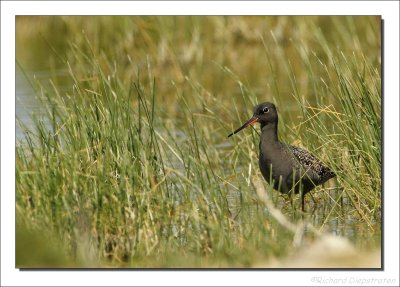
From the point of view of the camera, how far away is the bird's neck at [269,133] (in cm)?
940

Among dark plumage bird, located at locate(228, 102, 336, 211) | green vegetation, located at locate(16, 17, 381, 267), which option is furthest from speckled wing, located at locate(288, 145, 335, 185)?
green vegetation, located at locate(16, 17, 381, 267)

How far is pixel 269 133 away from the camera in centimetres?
944

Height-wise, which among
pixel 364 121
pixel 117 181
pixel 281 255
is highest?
pixel 364 121

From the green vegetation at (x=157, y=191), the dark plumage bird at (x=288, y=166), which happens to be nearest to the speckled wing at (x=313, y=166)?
the dark plumage bird at (x=288, y=166)

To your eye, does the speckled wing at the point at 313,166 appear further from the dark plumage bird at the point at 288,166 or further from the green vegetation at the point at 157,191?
the green vegetation at the point at 157,191

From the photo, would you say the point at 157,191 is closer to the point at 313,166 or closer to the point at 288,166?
the point at 288,166

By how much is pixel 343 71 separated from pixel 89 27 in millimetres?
7434

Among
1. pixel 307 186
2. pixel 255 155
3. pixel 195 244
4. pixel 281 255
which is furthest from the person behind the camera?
pixel 255 155

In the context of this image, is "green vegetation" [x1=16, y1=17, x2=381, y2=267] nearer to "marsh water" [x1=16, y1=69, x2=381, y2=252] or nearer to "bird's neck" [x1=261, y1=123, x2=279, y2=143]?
"marsh water" [x1=16, y1=69, x2=381, y2=252]

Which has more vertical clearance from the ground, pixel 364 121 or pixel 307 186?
pixel 364 121

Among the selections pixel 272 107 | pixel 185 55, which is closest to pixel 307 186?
pixel 272 107

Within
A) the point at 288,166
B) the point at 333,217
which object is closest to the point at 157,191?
the point at 288,166

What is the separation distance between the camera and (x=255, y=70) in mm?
16328

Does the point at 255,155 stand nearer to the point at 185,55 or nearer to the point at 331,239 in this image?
the point at 331,239
